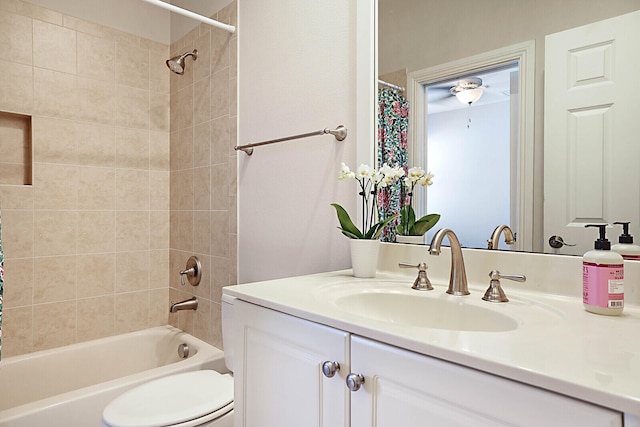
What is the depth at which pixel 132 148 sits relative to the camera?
Result: 2.34 m

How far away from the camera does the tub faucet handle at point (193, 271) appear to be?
2.18 metres

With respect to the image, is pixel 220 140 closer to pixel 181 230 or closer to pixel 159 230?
pixel 181 230

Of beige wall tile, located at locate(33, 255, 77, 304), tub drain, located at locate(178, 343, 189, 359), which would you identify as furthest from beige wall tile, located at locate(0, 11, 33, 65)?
tub drain, located at locate(178, 343, 189, 359)

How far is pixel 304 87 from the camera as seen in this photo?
159cm

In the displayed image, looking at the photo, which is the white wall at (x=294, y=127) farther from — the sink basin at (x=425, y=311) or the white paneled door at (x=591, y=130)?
the white paneled door at (x=591, y=130)

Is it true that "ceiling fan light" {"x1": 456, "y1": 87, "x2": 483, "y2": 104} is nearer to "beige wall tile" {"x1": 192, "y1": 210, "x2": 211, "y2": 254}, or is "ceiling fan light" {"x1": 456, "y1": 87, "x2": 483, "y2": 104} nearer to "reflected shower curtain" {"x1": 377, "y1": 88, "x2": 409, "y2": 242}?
"reflected shower curtain" {"x1": 377, "y1": 88, "x2": 409, "y2": 242}

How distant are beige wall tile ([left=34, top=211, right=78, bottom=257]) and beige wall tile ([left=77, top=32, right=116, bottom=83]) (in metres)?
0.76

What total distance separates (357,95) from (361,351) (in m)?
0.93

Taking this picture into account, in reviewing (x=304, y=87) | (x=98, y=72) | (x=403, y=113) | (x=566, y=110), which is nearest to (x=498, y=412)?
(x=566, y=110)

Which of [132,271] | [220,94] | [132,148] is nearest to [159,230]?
[132,271]

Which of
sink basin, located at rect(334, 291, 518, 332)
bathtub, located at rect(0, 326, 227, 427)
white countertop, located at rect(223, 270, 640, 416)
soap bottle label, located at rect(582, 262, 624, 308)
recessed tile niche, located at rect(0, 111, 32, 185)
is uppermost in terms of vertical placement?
recessed tile niche, located at rect(0, 111, 32, 185)

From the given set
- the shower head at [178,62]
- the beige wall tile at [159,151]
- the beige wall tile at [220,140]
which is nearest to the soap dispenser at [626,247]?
the beige wall tile at [220,140]

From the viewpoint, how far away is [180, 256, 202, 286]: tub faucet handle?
2182 millimetres

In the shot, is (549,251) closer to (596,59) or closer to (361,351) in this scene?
(596,59)
